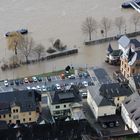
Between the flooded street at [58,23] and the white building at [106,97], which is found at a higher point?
the flooded street at [58,23]

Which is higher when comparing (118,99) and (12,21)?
(12,21)

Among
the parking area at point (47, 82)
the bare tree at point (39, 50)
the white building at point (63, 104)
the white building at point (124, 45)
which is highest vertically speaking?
the bare tree at point (39, 50)

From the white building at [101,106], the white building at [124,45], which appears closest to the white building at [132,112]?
the white building at [101,106]

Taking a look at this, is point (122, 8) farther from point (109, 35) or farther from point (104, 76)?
point (104, 76)

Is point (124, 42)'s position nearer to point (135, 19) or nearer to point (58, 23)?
point (135, 19)

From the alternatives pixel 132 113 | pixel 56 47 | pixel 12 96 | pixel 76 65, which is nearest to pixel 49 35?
pixel 56 47

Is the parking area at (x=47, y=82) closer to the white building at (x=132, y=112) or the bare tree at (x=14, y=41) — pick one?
the bare tree at (x=14, y=41)

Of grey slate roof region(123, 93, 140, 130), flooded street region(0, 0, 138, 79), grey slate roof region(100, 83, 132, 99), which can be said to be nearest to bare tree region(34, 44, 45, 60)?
flooded street region(0, 0, 138, 79)
